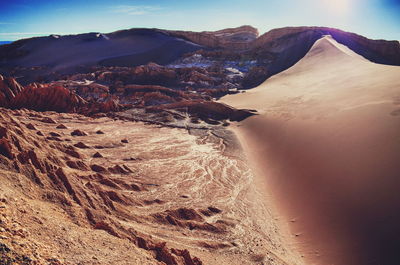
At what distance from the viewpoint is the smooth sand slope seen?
6.97 meters

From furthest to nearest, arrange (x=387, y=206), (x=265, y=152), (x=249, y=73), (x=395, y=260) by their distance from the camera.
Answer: (x=249, y=73)
(x=265, y=152)
(x=387, y=206)
(x=395, y=260)

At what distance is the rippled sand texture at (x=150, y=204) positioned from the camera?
4.76 m

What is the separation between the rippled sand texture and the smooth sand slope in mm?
1040

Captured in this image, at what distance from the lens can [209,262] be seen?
629 centimetres

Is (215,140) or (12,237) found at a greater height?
(12,237)

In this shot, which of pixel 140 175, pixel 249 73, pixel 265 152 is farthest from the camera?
pixel 249 73

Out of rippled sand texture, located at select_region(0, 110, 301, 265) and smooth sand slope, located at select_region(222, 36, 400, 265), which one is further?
smooth sand slope, located at select_region(222, 36, 400, 265)

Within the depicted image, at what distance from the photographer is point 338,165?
391 inches

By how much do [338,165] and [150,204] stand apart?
24.9 ft

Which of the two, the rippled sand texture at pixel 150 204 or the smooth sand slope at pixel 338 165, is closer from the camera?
the rippled sand texture at pixel 150 204

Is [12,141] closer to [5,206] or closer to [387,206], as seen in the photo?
[5,206]

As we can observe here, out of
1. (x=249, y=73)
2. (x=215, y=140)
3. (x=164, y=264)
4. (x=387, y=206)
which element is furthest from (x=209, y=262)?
(x=249, y=73)

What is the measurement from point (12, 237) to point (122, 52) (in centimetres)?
5398

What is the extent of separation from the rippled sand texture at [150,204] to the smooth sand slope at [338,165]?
3.41 feet
